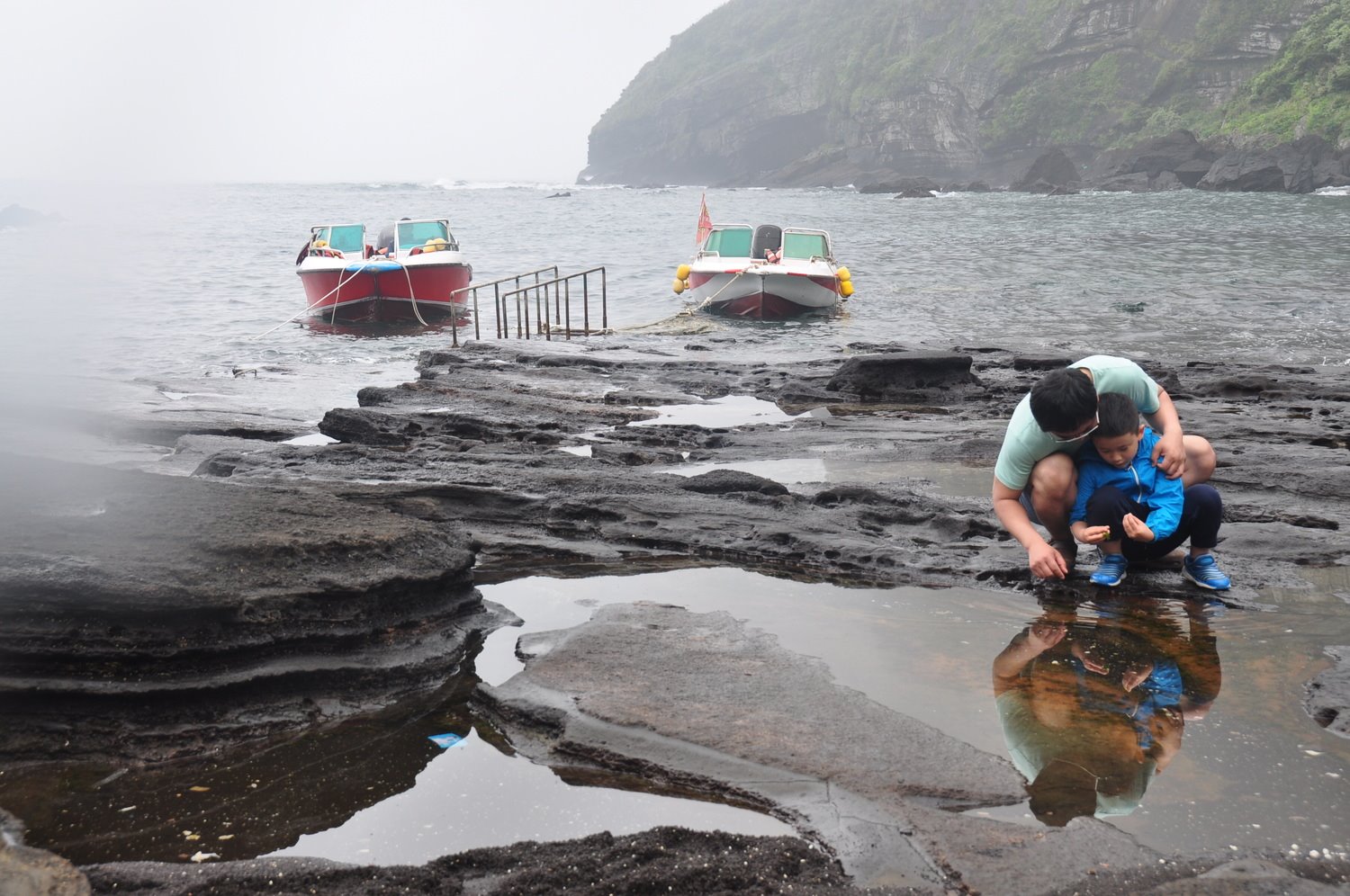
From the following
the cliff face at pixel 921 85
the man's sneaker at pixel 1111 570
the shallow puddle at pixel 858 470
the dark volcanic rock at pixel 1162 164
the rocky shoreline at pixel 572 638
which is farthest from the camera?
the cliff face at pixel 921 85

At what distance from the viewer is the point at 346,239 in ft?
81.1

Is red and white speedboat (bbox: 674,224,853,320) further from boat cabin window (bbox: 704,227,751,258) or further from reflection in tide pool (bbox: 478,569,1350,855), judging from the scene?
reflection in tide pool (bbox: 478,569,1350,855)

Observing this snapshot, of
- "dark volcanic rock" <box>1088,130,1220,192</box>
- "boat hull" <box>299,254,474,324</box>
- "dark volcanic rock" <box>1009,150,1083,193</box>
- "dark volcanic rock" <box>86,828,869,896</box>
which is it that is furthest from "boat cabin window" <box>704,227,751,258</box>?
"dark volcanic rock" <box>1009,150,1083,193</box>

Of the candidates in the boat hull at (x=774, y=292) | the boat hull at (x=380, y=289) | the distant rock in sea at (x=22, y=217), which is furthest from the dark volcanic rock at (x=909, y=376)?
the boat hull at (x=380, y=289)

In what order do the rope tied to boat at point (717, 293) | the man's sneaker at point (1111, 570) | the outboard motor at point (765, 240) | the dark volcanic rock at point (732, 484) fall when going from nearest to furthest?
the man's sneaker at point (1111, 570) < the dark volcanic rock at point (732, 484) < the rope tied to boat at point (717, 293) < the outboard motor at point (765, 240)

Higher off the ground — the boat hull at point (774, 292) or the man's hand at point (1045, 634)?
the man's hand at point (1045, 634)

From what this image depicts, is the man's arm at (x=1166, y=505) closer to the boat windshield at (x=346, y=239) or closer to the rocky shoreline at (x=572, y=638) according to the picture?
the rocky shoreline at (x=572, y=638)

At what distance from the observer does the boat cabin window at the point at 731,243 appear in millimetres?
24641

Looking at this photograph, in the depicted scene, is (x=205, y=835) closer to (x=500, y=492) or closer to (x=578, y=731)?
(x=578, y=731)

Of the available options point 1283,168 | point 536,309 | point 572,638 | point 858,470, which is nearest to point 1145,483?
point 572,638

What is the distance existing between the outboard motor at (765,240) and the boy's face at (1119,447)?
20.0 metres

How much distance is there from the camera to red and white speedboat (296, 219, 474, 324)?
22750 millimetres

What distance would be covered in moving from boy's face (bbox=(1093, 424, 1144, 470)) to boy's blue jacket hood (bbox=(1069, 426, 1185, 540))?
46 mm

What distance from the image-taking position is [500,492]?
6500 millimetres
